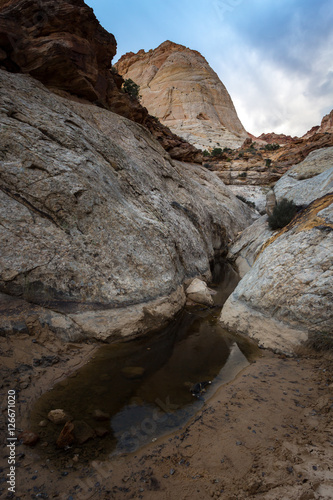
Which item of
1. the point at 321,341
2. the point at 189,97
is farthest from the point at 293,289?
the point at 189,97

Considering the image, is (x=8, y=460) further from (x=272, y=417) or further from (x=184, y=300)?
(x=184, y=300)

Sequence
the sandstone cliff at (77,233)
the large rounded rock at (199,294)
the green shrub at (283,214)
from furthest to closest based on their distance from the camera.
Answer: the green shrub at (283,214) → the large rounded rock at (199,294) → the sandstone cliff at (77,233)

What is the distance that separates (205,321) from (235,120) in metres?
90.5

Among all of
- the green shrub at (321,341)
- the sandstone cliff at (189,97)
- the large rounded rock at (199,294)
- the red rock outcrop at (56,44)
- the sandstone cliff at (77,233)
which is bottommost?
the green shrub at (321,341)

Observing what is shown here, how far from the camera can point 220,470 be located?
2.90 meters

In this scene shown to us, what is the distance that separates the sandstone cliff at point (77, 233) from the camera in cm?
596

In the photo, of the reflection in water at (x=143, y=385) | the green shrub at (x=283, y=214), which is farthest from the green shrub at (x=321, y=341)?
the green shrub at (x=283, y=214)

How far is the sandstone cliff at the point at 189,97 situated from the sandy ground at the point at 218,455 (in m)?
63.3

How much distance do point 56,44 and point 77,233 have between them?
11.5 meters

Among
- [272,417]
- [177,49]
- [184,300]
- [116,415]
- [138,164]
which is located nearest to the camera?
[272,417]

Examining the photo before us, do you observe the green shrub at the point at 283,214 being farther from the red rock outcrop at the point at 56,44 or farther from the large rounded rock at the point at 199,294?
the red rock outcrop at the point at 56,44

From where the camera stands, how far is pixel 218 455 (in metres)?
3.13

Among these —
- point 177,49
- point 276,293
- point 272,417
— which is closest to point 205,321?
point 276,293

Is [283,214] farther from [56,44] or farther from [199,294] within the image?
[56,44]
